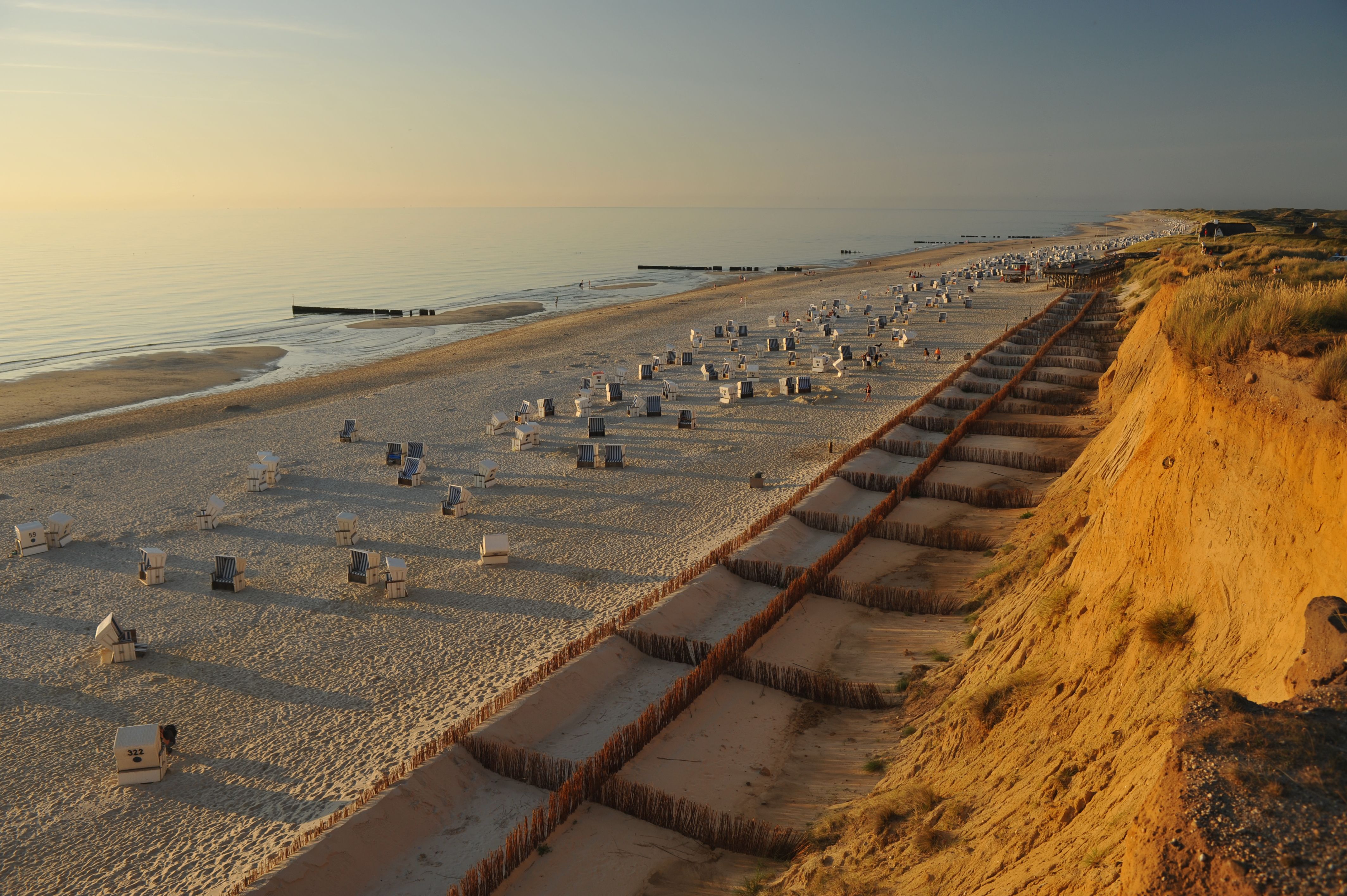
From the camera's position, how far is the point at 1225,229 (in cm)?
6038

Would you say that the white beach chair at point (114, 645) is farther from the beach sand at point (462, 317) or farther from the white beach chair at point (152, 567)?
the beach sand at point (462, 317)

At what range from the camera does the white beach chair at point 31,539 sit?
16.0m

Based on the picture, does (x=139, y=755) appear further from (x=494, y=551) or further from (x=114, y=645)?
(x=494, y=551)

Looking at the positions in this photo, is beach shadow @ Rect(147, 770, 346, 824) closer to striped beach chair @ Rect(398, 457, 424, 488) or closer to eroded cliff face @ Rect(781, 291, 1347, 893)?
Result: eroded cliff face @ Rect(781, 291, 1347, 893)

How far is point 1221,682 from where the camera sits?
6.48 m

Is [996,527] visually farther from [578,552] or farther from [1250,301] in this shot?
[578,552]

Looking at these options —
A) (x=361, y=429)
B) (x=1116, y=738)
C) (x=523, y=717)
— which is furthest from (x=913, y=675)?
(x=361, y=429)

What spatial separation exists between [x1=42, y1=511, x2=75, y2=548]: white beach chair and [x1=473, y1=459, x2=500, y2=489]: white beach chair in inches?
338

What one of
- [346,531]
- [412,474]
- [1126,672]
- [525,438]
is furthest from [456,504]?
[1126,672]

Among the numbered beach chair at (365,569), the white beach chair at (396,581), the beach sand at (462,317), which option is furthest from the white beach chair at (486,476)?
the beach sand at (462,317)

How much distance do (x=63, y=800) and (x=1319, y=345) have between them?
47.9 feet

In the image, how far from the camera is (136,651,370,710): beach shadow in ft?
36.1

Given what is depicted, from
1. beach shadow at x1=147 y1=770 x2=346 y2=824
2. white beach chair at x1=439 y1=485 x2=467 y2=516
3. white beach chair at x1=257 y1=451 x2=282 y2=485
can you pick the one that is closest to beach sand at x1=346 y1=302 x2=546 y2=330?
white beach chair at x1=257 y1=451 x2=282 y2=485

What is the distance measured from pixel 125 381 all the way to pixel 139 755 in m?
34.1
